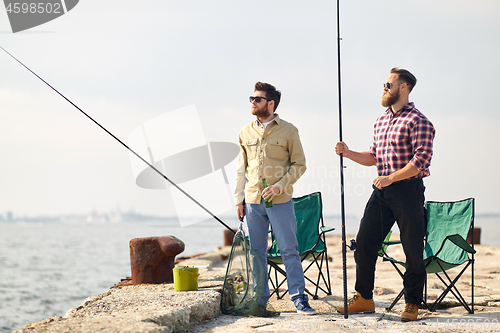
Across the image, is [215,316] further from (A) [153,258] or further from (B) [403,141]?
(B) [403,141]

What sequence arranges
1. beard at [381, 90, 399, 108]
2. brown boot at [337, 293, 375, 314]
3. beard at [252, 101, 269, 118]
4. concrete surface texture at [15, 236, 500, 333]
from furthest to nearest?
beard at [252, 101, 269, 118] → brown boot at [337, 293, 375, 314] → beard at [381, 90, 399, 108] → concrete surface texture at [15, 236, 500, 333]

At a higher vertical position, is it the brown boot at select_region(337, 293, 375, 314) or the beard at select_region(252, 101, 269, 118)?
the beard at select_region(252, 101, 269, 118)

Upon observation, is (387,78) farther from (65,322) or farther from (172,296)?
(65,322)

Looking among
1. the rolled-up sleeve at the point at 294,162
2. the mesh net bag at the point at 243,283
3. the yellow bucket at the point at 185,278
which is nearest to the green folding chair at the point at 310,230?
the mesh net bag at the point at 243,283

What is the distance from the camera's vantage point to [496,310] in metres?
3.52

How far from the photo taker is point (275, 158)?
3.49m

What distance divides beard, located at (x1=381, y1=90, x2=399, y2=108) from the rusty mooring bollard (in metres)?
2.14

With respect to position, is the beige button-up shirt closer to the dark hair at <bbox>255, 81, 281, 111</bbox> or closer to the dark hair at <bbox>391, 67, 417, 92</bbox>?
the dark hair at <bbox>255, 81, 281, 111</bbox>

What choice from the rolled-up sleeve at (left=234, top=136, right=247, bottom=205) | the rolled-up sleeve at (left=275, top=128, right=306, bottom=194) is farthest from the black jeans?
the rolled-up sleeve at (left=234, top=136, right=247, bottom=205)

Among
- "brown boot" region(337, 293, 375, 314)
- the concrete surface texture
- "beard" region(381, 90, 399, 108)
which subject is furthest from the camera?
"brown boot" region(337, 293, 375, 314)

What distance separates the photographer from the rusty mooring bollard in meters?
4.17

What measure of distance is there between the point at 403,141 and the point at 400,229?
0.60m

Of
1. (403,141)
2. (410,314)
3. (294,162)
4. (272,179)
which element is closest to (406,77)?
(403,141)

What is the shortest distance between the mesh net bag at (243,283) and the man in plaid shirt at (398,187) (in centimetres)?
60
